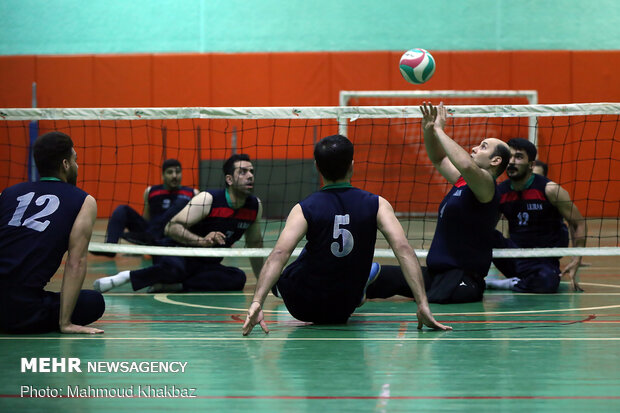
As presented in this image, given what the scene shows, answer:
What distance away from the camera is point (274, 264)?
5.01 metres

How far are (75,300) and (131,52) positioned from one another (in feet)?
44.1

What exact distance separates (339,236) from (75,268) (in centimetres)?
171

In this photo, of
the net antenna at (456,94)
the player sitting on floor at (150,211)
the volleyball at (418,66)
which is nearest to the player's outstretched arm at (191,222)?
the player sitting on floor at (150,211)

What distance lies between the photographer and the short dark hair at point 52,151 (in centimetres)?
522

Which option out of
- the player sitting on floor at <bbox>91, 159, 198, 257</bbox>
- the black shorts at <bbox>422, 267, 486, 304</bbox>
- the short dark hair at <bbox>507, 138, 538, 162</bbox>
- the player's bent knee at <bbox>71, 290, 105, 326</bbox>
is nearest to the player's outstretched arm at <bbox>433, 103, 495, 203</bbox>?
the black shorts at <bbox>422, 267, 486, 304</bbox>

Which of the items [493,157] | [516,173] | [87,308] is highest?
[493,157]

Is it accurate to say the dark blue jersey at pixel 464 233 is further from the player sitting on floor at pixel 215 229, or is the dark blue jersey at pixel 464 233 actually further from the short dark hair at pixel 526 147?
the player sitting on floor at pixel 215 229

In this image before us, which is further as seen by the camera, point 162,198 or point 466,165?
point 162,198

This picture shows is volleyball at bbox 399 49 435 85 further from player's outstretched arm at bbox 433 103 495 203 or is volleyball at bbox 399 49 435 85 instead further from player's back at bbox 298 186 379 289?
player's back at bbox 298 186 379 289

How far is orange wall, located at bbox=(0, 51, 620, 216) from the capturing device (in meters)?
17.0

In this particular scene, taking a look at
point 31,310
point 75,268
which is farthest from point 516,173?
point 31,310

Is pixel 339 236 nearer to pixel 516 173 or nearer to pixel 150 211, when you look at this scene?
pixel 516 173

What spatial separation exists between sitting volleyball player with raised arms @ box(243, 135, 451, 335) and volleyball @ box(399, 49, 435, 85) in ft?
8.78

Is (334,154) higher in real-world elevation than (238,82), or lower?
lower
